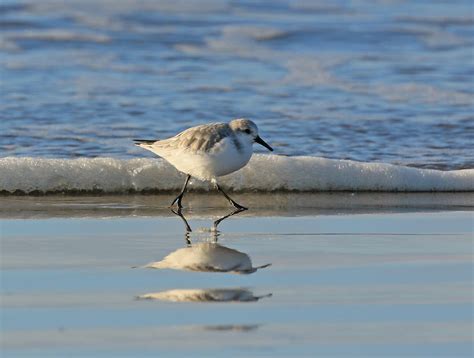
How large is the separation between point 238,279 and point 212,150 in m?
2.01

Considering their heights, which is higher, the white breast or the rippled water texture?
the rippled water texture

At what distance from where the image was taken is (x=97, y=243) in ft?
19.6

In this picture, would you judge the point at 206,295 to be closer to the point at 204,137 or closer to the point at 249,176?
the point at 204,137

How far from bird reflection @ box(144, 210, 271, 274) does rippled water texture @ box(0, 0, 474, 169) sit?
3.09 m

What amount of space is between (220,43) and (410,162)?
6.70 m

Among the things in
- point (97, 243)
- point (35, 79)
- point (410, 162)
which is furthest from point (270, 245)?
point (35, 79)

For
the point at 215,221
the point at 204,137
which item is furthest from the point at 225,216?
the point at 204,137

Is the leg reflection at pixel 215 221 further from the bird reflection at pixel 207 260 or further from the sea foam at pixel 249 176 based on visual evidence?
the sea foam at pixel 249 176

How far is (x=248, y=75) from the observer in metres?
12.9

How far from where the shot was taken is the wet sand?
4.26 meters

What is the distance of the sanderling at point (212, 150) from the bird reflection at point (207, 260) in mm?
1119

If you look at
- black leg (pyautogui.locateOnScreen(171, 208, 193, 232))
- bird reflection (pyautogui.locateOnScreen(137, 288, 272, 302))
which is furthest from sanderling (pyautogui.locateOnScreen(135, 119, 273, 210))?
bird reflection (pyautogui.locateOnScreen(137, 288, 272, 302))

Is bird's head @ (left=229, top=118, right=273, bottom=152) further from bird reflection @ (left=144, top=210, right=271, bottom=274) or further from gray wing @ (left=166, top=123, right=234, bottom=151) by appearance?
bird reflection @ (left=144, top=210, right=271, bottom=274)

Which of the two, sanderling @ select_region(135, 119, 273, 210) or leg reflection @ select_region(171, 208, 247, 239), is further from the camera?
sanderling @ select_region(135, 119, 273, 210)
